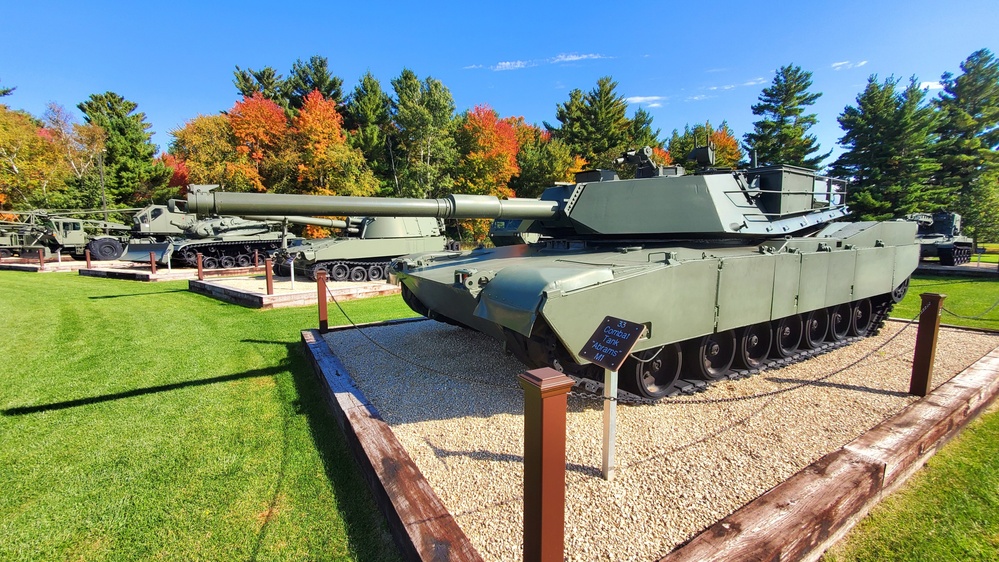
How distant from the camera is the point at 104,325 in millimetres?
9016

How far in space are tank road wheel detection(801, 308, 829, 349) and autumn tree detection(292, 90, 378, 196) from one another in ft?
85.7

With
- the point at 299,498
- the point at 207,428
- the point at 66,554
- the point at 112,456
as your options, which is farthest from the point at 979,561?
the point at 112,456

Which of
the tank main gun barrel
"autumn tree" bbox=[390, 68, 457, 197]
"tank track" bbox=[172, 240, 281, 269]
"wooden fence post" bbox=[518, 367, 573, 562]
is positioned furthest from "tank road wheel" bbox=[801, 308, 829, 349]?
"autumn tree" bbox=[390, 68, 457, 197]

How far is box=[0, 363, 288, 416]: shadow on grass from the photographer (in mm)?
4953

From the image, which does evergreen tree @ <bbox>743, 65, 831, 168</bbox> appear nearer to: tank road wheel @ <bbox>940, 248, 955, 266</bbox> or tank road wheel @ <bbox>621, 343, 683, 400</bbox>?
tank road wheel @ <bbox>940, 248, 955, 266</bbox>

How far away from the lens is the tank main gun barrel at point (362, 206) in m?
3.55


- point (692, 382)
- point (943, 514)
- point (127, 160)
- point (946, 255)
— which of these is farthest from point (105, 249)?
point (946, 255)

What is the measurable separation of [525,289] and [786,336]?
4566 mm

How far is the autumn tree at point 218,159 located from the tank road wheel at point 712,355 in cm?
2865

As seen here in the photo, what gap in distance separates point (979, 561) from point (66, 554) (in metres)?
5.33

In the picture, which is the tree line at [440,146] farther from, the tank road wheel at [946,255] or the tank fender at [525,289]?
the tank fender at [525,289]

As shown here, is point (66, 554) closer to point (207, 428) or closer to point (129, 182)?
point (207, 428)

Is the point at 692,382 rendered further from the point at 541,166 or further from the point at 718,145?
the point at 718,145

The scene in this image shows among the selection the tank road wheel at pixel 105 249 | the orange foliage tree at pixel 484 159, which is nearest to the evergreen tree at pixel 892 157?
the orange foliage tree at pixel 484 159
